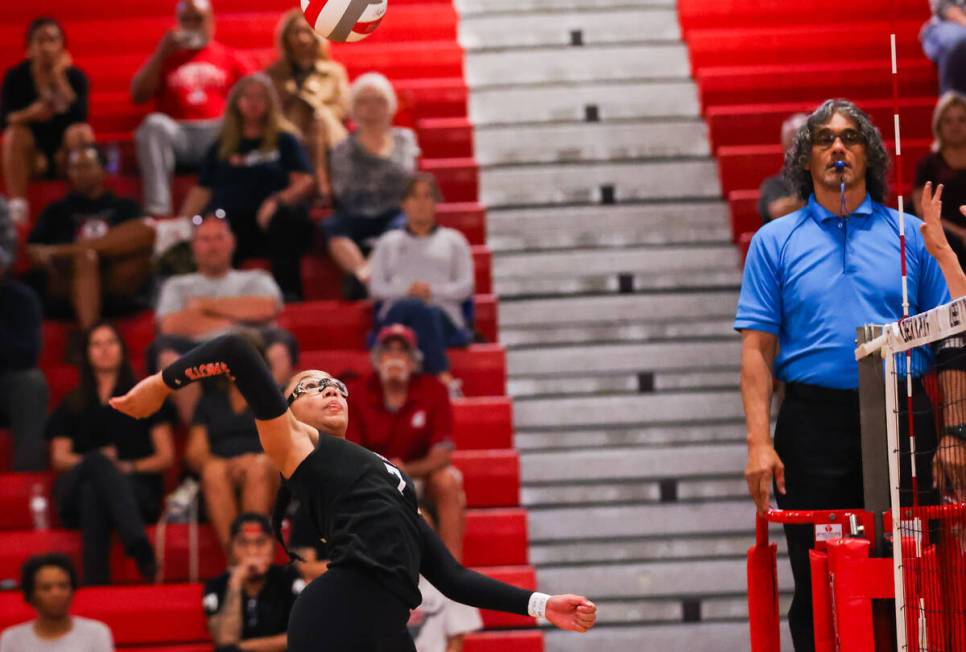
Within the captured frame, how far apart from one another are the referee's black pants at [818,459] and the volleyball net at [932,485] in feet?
0.25

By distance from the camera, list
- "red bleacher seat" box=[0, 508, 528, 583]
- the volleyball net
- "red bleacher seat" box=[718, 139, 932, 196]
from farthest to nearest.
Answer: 1. "red bleacher seat" box=[718, 139, 932, 196]
2. "red bleacher seat" box=[0, 508, 528, 583]
3. the volleyball net

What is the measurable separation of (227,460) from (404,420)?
892 mm

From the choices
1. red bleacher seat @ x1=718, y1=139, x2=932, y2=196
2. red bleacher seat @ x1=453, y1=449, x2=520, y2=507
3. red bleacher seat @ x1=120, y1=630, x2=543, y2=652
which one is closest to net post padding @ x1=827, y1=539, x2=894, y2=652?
red bleacher seat @ x1=120, y1=630, x2=543, y2=652

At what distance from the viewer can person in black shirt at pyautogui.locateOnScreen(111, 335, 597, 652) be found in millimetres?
3820

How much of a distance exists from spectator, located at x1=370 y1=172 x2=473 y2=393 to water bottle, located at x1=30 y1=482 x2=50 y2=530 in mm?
1911

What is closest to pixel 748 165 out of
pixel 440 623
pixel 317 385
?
pixel 440 623

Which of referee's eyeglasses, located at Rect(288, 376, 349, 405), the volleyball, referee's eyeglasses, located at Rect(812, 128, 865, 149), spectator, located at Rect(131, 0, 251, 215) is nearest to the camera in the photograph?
referee's eyeglasses, located at Rect(288, 376, 349, 405)

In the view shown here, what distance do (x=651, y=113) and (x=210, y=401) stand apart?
12.4ft

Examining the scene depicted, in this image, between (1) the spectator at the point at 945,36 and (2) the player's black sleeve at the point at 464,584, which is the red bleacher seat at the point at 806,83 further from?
(2) the player's black sleeve at the point at 464,584

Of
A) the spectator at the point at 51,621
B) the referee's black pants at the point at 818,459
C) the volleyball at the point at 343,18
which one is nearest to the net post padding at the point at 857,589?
the referee's black pants at the point at 818,459

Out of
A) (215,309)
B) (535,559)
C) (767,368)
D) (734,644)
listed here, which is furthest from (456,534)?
(767,368)

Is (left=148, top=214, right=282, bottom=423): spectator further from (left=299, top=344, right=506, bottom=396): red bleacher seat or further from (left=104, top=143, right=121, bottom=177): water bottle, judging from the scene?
(left=104, top=143, right=121, bottom=177): water bottle

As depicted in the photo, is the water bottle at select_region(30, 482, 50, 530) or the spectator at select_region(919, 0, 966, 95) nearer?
the water bottle at select_region(30, 482, 50, 530)

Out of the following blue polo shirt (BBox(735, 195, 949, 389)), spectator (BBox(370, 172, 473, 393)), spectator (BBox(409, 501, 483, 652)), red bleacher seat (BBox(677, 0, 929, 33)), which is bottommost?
spectator (BBox(409, 501, 483, 652))
